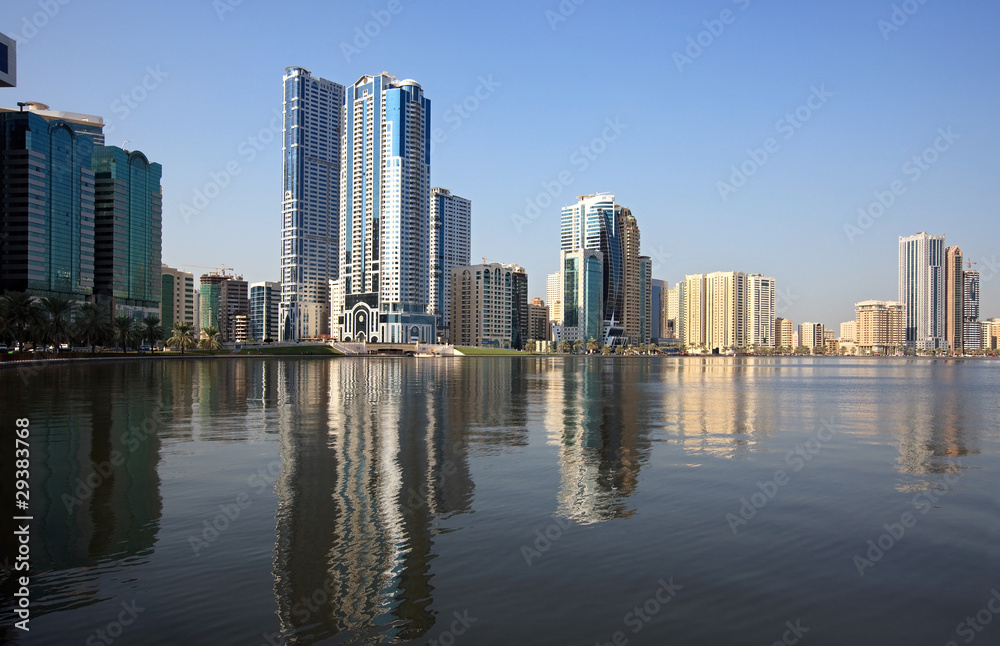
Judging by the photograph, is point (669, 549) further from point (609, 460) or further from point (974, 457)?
point (974, 457)

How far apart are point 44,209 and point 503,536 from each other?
212 m

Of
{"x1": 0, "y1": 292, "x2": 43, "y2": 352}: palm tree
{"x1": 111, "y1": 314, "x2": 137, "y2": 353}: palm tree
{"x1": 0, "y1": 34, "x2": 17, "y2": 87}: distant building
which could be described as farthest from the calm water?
{"x1": 111, "y1": 314, "x2": 137, "y2": 353}: palm tree

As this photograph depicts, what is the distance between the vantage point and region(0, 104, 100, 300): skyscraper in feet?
568

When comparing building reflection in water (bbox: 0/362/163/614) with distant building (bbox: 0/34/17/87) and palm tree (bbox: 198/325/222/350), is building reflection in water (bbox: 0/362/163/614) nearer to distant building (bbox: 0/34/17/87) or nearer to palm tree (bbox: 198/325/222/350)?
distant building (bbox: 0/34/17/87)

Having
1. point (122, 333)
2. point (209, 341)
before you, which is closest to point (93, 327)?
point (122, 333)

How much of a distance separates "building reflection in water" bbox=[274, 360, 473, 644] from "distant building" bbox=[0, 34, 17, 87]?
8707cm

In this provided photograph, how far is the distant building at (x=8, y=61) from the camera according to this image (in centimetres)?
8906

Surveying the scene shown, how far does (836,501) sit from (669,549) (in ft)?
28.4

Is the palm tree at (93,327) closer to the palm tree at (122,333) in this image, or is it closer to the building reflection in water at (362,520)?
the palm tree at (122,333)

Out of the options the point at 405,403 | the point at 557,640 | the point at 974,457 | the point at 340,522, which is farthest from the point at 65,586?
the point at 405,403

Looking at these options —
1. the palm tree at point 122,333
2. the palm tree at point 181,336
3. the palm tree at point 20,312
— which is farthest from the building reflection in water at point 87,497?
the palm tree at point 181,336

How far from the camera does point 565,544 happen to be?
51.4 ft

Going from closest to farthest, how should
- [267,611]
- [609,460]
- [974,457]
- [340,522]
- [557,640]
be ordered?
1. [557,640]
2. [267,611]
3. [340,522]
4. [609,460]
5. [974,457]

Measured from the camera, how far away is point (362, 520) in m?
17.4
